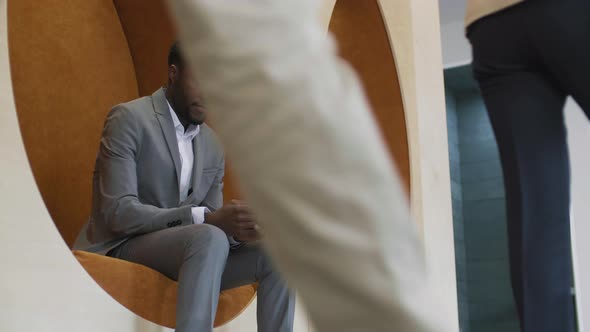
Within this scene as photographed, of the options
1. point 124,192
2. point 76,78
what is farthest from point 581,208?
point 124,192

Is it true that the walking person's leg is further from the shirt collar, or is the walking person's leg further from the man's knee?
the shirt collar

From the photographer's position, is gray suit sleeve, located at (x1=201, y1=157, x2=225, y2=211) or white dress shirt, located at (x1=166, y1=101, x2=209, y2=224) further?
gray suit sleeve, located at (x1=201, y1=157, x2=225, y2=211)

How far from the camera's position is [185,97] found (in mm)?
2281

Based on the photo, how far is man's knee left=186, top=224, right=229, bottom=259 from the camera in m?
1.90

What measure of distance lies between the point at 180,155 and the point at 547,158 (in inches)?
57.1

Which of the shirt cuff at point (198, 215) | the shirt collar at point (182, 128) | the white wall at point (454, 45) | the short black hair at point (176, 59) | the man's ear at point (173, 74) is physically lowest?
the shirt cuff at point (198, 215)

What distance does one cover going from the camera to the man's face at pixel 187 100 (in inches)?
89.7

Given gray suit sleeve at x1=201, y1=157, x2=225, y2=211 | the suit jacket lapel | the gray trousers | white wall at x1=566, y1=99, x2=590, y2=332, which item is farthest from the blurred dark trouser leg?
white wall at x1=566, y1=99, x2=590, y2=332


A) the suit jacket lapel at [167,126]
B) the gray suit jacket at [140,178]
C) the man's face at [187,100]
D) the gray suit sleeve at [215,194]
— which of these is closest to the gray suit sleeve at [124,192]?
the gray suit jacket at [140,178]

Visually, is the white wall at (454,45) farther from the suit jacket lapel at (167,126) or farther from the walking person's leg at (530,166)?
the walking person's leg at (530,166)

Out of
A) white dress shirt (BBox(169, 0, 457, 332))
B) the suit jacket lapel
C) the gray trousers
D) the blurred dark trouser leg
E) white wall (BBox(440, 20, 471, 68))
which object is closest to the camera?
white dress shirt (BBox(169, 0, 457, 332))

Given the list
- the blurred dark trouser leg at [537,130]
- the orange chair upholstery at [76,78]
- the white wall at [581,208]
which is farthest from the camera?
the white wall at [581,208]

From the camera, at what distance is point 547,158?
99 cm

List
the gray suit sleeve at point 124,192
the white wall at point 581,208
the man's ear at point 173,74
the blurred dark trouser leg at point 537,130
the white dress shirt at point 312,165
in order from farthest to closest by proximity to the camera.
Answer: the white wall at point 581,208 → the man's ear at point 173,74 → the gray suit sleeve at point 124,192 → the blurred dark trouser leg at point 537,130 → the white dress shirt at point 312,165
